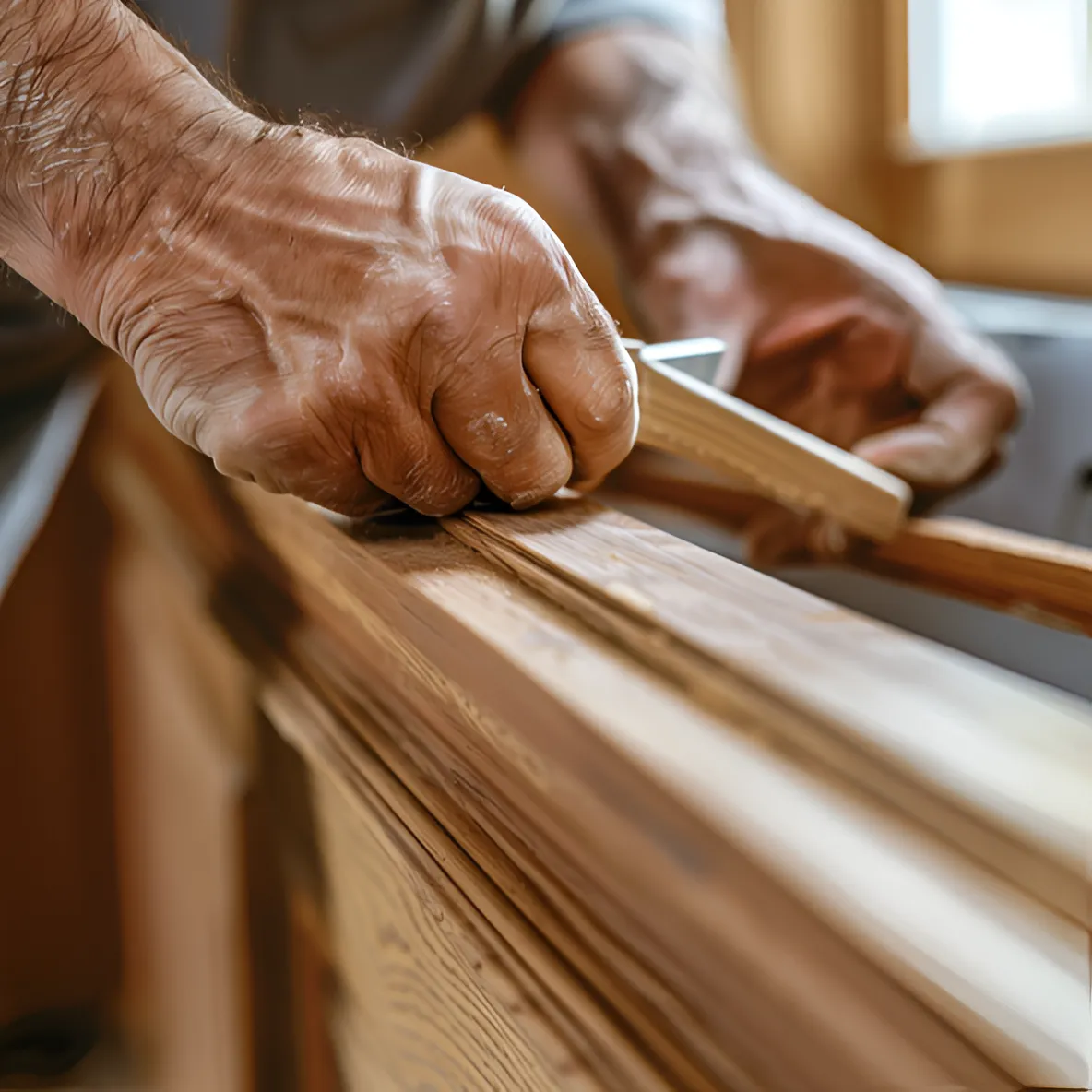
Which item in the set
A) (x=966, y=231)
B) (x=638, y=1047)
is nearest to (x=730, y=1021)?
(x=638, y=1047)

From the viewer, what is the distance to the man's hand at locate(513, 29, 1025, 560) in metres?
0.78

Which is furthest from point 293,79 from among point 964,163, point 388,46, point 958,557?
point 964,163

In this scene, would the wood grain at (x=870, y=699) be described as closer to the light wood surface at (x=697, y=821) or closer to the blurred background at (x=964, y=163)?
the light wood surface at (x=697, y=821)

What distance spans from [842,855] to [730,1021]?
43mm

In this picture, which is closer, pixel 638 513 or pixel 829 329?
pixel 638 513

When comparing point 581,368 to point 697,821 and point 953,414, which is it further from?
point 953,414

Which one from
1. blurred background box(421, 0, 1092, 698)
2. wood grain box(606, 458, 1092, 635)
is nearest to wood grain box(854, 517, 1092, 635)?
wood grain box(606, 458, 1092, 635)

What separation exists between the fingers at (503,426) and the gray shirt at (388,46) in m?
0.31

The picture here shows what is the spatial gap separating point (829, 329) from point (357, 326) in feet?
1.92

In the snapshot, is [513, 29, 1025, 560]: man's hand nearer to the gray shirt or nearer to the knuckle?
the gray shirt

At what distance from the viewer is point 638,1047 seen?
0.20 meters

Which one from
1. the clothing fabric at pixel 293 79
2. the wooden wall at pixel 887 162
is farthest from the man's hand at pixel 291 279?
the wooden wall at pixel 887 162

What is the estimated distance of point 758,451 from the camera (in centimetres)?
51

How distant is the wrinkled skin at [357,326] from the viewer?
1.08 feet
